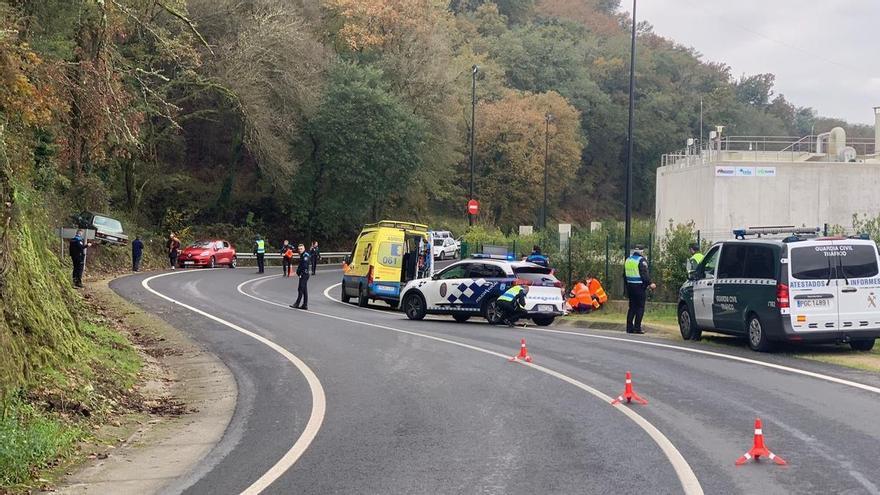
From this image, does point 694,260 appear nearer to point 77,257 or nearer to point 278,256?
point 77,257

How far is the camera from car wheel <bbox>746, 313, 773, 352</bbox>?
17.3 meters

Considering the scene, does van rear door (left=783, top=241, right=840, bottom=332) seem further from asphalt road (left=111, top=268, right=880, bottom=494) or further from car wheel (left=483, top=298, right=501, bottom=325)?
car wheel (left=483, top=298, right=501, bottom=325)

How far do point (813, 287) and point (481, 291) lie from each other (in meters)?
9.72

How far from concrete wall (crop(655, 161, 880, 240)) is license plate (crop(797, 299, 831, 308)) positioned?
26950 millimetres

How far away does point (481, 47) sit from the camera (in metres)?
90.4

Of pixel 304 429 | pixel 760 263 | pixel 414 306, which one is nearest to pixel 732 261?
pixel 760 263

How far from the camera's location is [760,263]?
1762 cm

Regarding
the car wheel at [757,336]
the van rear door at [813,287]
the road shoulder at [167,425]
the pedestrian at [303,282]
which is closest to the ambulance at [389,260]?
the pedestrian at [303,282]

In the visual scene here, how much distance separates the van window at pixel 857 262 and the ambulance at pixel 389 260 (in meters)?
15.4

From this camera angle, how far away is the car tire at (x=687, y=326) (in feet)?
66.1

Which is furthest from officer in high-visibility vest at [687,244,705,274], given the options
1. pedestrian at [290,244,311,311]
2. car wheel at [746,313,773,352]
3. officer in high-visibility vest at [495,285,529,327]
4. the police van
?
pedestrian at [290,244,311,311]

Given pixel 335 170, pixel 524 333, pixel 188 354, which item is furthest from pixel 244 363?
pixel 335 170

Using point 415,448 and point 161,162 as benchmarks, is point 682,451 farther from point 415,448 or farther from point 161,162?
point 161,162

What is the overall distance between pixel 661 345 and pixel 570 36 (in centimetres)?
8863
